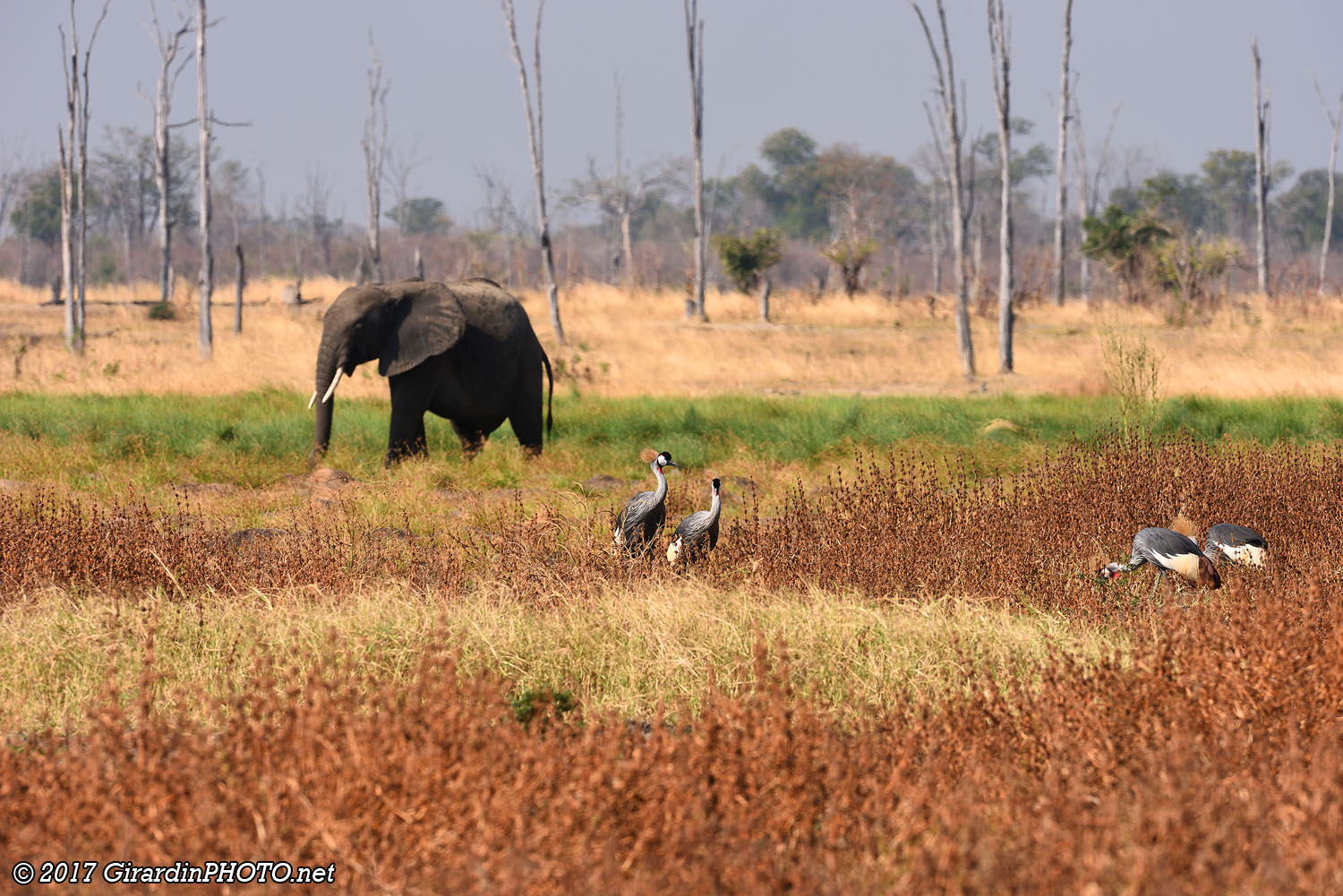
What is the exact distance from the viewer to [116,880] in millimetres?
2801

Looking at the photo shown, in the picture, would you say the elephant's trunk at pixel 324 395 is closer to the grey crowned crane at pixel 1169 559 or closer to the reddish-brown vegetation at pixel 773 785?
the reddish-brown vegetation at pixel 773 785

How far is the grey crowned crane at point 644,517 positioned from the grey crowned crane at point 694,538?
0.16m

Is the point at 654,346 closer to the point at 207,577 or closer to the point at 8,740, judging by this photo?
the point at 207,577

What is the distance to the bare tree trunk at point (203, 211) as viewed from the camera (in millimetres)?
23469

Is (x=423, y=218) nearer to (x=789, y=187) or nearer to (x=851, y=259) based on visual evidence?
(x=789, y=187)

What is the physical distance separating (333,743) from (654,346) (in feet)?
70.7

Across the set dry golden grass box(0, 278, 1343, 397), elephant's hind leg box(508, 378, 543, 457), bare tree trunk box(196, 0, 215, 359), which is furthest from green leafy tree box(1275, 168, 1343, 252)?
elephant's hind leg box(508, 378, 543, 457)

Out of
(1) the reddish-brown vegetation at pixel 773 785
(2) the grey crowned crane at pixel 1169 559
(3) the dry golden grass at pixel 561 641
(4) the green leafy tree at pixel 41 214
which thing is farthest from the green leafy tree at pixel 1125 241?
(4) the green leafy tree at pixel 41 214

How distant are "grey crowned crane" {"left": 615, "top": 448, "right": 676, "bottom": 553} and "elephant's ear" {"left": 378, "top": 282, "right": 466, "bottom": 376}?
4534 millimetres

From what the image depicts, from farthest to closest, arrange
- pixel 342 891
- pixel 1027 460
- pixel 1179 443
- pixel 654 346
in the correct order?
1. pixel 654 346
2. pixel 1027 460
3. pixel 1179 443
4. pixel 342 891

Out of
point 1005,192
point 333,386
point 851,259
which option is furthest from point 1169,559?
point 851,259

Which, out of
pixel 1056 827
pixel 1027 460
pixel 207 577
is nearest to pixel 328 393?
pixel 207 577

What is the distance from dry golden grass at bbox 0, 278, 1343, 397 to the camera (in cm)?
1873

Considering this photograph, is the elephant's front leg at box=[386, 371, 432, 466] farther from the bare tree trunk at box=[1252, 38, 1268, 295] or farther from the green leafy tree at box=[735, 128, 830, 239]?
the green leafy tree at box=[735, 128, 830, 239]
